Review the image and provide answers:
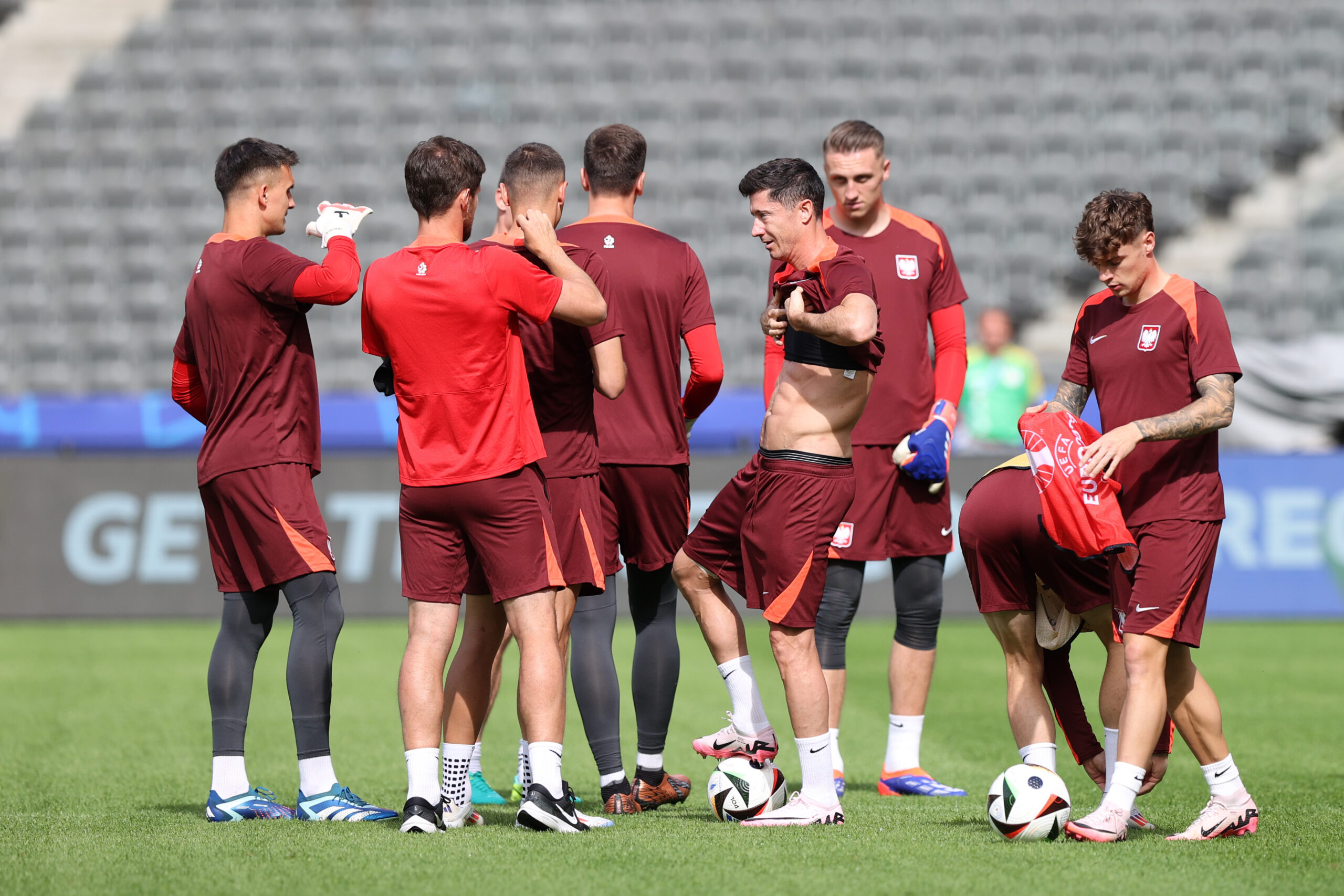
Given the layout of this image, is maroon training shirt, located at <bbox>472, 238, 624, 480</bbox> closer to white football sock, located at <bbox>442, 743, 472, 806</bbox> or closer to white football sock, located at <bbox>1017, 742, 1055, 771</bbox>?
white football sock, located at <bbox>442, 743, 472, 806</bbox>

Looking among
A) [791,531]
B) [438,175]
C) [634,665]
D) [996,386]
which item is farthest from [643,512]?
[996,386]

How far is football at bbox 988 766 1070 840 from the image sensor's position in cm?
446

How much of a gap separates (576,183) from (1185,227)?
6870 millimetres

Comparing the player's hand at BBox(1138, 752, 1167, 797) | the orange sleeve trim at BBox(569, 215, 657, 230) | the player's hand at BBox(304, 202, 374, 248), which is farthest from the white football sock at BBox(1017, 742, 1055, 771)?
the player's hand at BBox(304, 202, 374, 248)

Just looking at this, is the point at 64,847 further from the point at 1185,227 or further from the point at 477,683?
the point at 1185,227

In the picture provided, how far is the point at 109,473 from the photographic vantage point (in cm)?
1098

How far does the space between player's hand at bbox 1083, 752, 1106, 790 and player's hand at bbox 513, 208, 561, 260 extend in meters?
2.57

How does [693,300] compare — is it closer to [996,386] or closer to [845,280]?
[845,280]

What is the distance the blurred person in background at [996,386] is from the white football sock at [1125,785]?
742 centimetres

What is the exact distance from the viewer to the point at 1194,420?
175 inches

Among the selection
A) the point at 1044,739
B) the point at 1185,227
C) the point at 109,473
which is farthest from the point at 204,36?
the point at 1044,739

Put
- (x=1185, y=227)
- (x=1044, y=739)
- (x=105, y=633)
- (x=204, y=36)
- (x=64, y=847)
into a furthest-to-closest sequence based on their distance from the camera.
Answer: (x=204, y=36)
(x=1185, y=227)
(x=105, y=633)
(x=1044, y=739)
(x=64, y=847)

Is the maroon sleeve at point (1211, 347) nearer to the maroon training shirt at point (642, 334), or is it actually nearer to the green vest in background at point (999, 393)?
the maroon training shirt at point (642, 334)

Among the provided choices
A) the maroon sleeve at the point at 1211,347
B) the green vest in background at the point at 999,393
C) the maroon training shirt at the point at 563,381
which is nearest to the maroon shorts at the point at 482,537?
the maroon training shirt at the point at 563,381
